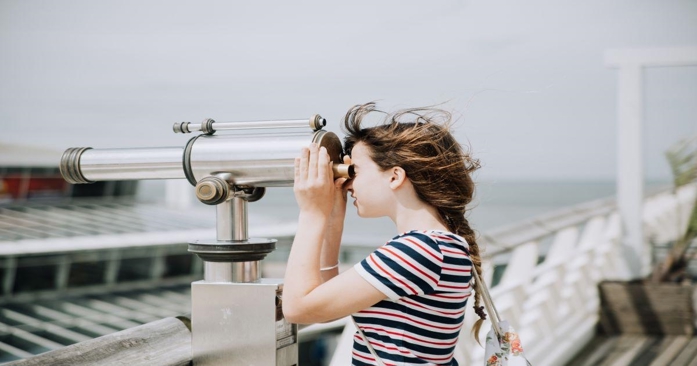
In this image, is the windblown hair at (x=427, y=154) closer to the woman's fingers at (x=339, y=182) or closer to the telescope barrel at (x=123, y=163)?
the woman's fingers at (x=339, y=182)

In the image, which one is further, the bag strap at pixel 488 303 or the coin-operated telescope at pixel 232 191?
the bag strap at pixel 488 303

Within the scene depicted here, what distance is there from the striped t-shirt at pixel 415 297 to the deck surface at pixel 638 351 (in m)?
3.16

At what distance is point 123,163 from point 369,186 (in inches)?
16.1

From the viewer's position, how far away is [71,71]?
12492 mm

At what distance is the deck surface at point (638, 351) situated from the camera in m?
4.02

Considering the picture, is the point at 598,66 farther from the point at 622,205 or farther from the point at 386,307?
the point at 386,307

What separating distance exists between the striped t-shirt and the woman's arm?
1.2 inches

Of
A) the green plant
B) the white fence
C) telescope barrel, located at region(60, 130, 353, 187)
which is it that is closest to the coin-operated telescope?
telescope barrel, located at region(60, 130, 353, 187)

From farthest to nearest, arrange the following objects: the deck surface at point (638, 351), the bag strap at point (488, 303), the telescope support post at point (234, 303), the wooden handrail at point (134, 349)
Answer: the deck surface at point (638, 351)
the bag strap at point (488, 303)
the telescope support post at point (234, 303)
the wooden handrail at point (134, 349)

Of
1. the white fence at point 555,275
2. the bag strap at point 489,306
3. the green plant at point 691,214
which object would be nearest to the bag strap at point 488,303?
the bag strap at point 489,306

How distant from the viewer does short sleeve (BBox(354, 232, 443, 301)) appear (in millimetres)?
1113

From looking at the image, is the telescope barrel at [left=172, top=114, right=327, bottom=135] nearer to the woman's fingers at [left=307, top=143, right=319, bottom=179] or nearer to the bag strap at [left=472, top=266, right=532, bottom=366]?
the woman's fingers at [left=307, top=143, right=319, bottom=179]

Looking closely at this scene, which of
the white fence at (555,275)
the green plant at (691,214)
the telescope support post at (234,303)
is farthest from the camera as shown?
the green plant at (691,214)

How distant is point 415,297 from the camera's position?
116cm
